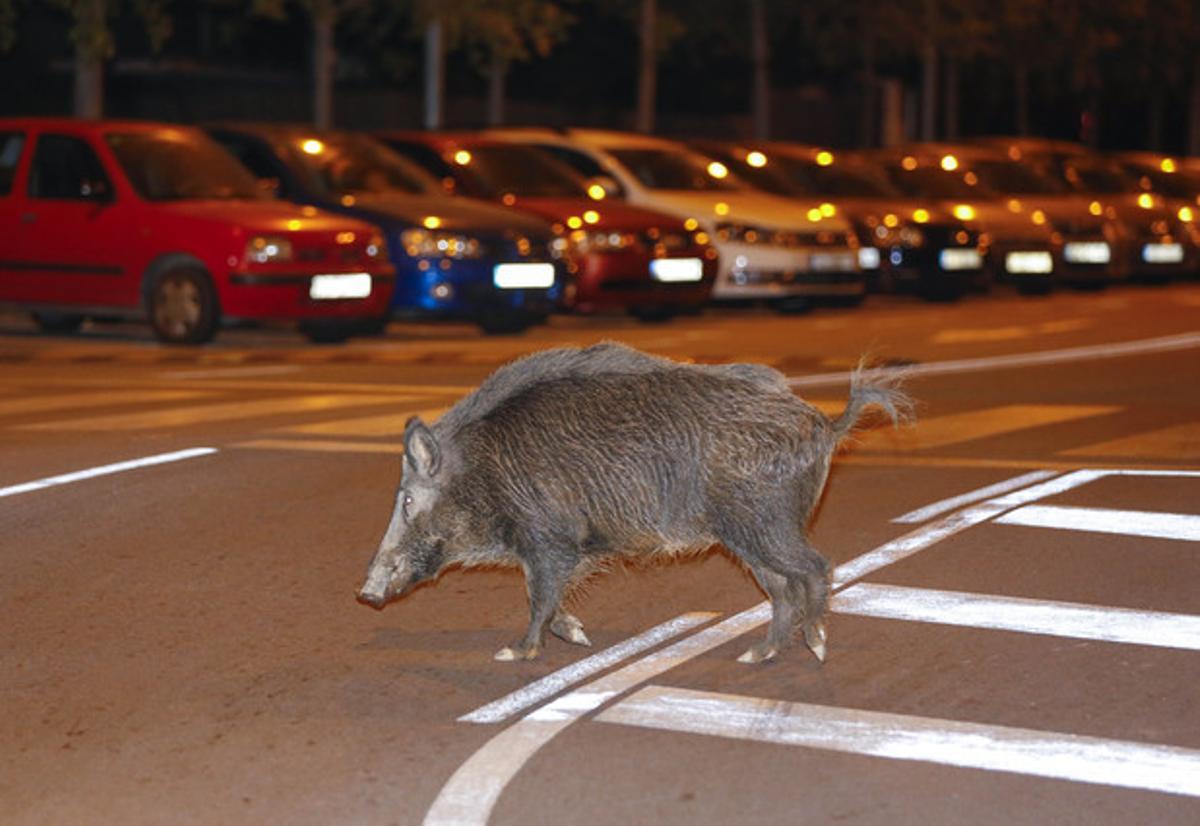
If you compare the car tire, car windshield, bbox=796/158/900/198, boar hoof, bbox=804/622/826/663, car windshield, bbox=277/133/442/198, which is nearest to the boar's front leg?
boar hoof, bbox=804/622/826/663

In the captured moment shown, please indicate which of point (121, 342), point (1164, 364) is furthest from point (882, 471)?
point (121, 342)

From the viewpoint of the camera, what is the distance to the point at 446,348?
1917cm

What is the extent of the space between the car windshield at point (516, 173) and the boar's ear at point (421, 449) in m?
15.3

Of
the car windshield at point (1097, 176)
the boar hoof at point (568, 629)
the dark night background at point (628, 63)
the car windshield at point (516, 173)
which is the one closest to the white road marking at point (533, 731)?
the boar hoof at point (568, 629)

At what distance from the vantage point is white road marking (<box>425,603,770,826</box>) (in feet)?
19.0

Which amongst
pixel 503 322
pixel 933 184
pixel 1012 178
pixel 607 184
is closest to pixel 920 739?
pixel 503 322

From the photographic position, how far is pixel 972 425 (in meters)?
13.6

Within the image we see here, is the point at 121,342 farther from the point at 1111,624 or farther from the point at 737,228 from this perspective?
the point at 1111,624

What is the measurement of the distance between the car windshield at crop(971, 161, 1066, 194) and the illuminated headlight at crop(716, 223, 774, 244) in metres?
7.44

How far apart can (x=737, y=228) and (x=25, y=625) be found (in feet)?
52.3

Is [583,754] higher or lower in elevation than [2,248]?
lower

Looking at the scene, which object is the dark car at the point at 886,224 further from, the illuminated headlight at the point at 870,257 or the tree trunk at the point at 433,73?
the tree trunk at the point at 433,73

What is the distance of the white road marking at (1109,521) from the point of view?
389 inches

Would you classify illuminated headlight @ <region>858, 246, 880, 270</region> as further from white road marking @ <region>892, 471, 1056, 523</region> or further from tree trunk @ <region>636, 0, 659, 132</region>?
white road marking @ <region>892, 471, 1056, 523</region>
